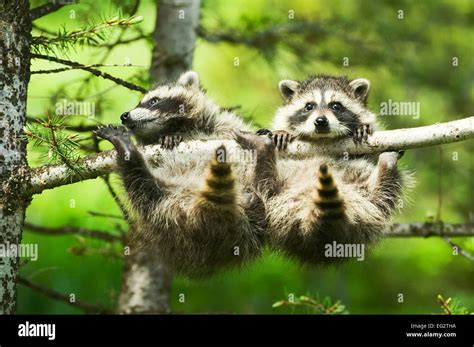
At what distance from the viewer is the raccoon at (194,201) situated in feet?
21.6

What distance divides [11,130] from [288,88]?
3411 millimetres

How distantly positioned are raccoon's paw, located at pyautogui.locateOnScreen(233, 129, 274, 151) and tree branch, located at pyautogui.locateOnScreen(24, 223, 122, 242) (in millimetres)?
2488

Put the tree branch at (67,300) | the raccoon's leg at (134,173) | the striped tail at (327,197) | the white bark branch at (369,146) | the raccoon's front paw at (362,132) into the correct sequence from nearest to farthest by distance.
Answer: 1. the white bark branch at (369,146)
2. the striped tail at (327,197)
3. the raccoon's leg at (134,173)
4. the raccoon's front paw at (362,132)
5. the tree branch at (67,300)

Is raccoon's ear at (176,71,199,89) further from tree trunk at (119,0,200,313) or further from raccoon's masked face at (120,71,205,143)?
tree trunk at (119,0,200,313)

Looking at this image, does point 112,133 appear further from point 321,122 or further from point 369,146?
point 369,146

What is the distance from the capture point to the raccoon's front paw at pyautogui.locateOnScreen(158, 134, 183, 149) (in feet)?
23.7

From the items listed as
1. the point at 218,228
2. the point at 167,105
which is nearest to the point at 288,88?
the point at 167,105

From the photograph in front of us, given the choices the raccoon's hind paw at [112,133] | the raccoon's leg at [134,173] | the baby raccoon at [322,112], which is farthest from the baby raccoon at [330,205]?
the raccoon's hind paw at [112,133]

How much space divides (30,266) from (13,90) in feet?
19.0

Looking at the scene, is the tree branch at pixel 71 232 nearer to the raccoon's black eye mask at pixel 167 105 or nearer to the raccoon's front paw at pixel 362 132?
the raccoon's black eye mask at pixel 167 105

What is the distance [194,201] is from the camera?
6.67 meters

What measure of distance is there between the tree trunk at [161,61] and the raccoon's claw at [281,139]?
2375 millimetres
